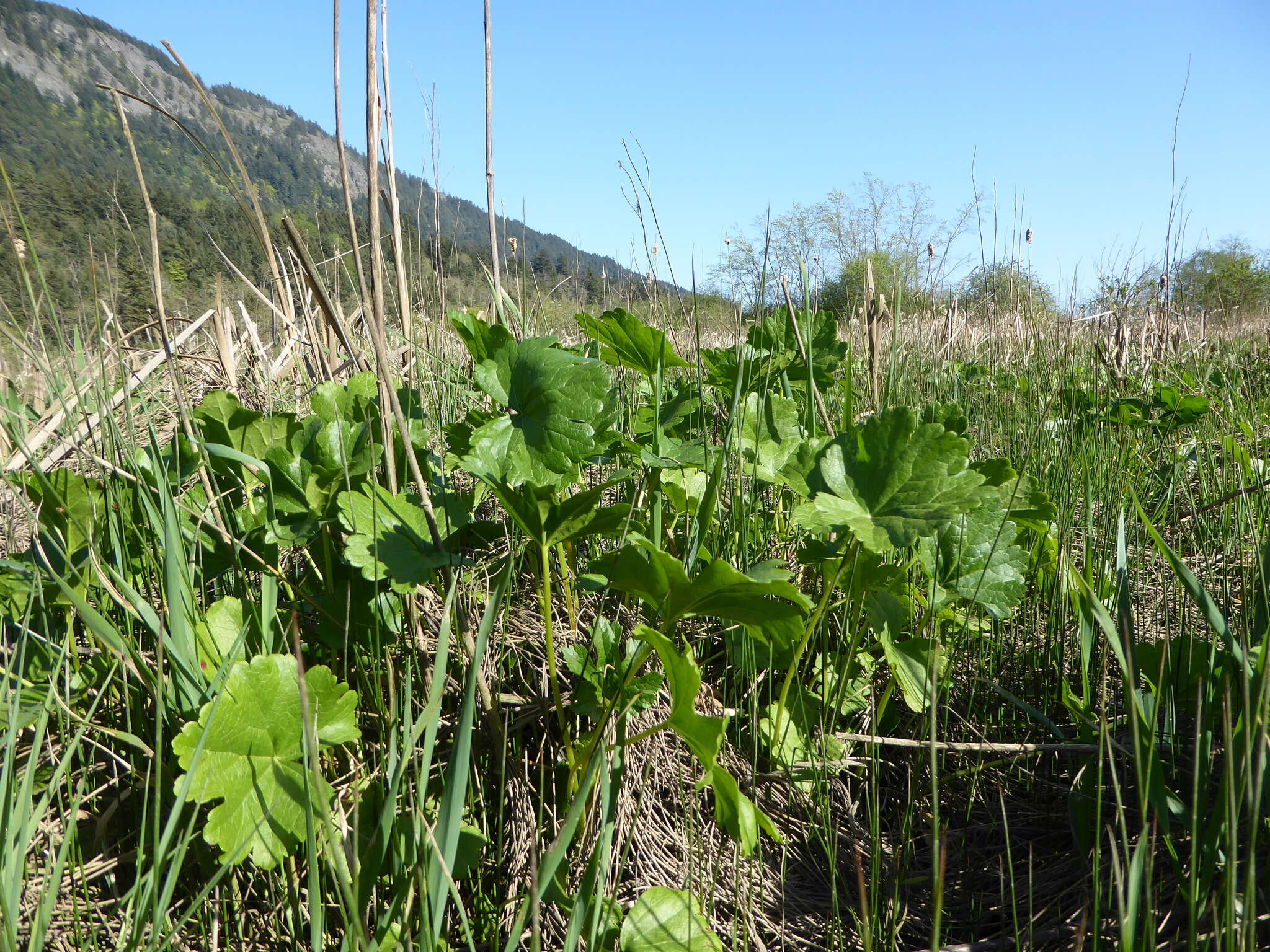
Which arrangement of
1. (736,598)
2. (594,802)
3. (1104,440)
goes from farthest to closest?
(1104,440) → (594,802) → (736,598)

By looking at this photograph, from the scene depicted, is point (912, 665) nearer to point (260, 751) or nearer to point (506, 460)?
point (506, 460)

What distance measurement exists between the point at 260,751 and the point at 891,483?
74 cm

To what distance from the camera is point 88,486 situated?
0.96 meters

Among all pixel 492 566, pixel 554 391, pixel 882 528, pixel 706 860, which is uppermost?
pixel 554 391

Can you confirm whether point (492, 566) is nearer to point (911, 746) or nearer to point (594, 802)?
point (594, 802)

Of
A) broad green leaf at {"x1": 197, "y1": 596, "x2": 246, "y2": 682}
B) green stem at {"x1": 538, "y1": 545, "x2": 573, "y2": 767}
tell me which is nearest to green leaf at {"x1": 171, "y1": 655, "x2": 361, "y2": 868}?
broad green leaf at {"x1": 197, "y1": 596, "x2": 246, "y2": 682}

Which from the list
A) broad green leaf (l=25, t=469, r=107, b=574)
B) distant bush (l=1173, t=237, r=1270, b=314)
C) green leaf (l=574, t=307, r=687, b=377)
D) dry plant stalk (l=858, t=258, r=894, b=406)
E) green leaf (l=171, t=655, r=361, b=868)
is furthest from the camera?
distant bush (l=1173, t=237, r=1270, b=314)

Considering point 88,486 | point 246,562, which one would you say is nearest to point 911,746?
point 246,562

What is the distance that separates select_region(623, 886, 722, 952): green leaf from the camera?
760 millimetres

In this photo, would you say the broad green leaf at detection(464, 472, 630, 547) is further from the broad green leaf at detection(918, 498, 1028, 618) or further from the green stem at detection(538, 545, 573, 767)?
the broad green leaf at detection(918, 498, 1028, 618)

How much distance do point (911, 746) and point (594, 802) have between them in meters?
Answer: 0.48

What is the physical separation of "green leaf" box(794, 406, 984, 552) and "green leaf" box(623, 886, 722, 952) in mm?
425

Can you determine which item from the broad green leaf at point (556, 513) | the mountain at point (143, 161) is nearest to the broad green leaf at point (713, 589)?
the broad green leaf at point (556, 513)

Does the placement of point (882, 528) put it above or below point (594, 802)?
above
